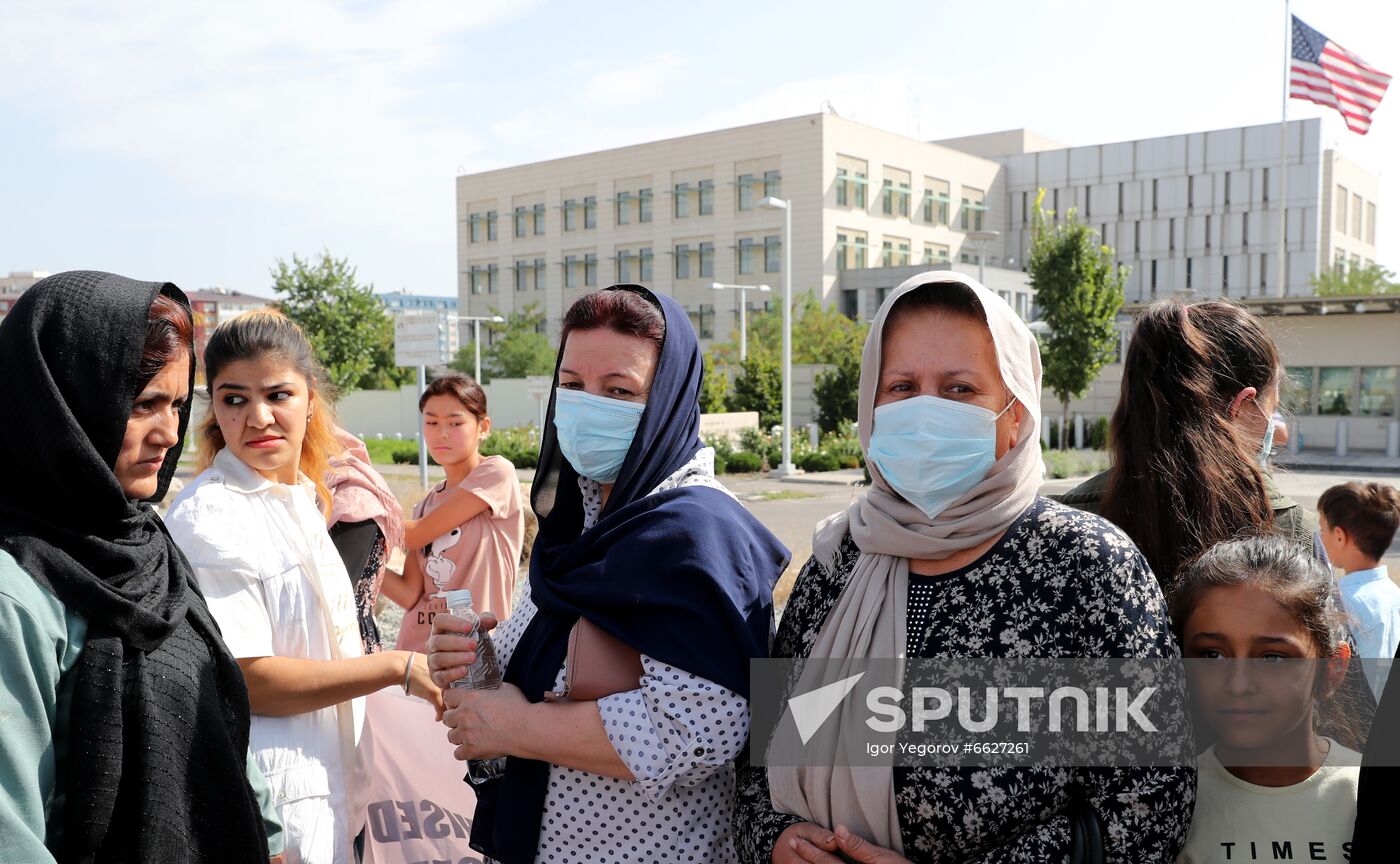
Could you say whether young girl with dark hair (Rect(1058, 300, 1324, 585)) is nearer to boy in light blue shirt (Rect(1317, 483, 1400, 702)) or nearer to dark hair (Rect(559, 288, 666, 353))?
dark hair (Rect(559, 288, 666, 353))

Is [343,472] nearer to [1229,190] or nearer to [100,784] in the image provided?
[100,784]

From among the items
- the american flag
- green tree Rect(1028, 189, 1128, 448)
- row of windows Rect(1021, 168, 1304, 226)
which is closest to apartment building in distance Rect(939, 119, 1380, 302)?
row of windows Rect(1021, 168, 1304, 226)

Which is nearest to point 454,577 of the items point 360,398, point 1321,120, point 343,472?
point 343,472

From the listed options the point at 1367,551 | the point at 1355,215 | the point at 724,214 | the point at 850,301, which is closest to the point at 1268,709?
the point at 1367,551

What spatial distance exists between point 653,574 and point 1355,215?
7573cm

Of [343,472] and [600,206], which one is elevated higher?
[600,206]

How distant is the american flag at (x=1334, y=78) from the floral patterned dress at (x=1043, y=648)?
28.0 m

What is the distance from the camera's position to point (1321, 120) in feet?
189

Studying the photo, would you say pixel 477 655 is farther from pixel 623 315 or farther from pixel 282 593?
pixel 623 315

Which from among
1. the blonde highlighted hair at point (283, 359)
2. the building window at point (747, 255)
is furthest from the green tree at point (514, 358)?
the blonde highlighted hair at point (283, 359)

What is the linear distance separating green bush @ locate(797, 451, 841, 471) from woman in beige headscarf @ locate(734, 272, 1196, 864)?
2490cm

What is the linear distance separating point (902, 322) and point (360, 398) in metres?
48.3

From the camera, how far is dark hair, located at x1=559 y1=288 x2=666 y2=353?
248 centimetres

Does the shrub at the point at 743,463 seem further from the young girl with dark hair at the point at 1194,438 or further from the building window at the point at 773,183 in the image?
the building window at the point at 773,183
